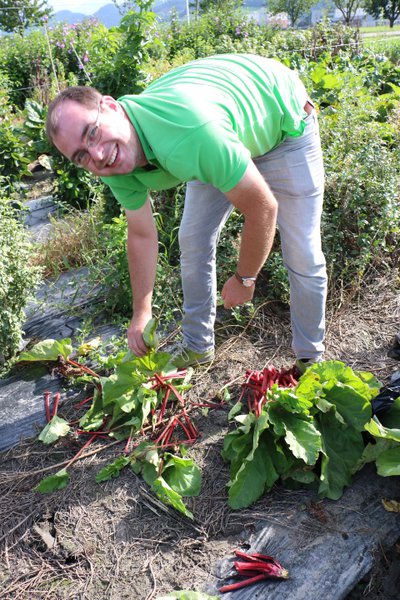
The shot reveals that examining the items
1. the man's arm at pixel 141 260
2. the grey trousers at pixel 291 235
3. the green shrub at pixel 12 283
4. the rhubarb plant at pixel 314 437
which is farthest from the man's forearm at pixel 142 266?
the green shrub at pixel 12 283

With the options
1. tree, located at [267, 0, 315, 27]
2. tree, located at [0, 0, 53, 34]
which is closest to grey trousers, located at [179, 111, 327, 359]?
tree, located at [0, 0, 53, 34]

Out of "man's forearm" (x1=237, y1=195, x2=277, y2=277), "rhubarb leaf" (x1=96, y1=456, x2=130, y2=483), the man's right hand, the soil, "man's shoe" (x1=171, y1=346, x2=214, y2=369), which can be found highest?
"man's forearm" (x1=237, y1=195, x2=277, y2=277)

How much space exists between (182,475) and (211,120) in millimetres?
1414

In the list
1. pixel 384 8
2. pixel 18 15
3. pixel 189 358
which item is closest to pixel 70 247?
pixel 189 358

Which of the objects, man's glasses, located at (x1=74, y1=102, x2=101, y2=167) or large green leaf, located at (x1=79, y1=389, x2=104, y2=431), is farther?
large green leaf, located at (x1=79, y1=389, x2=104, y2=431)

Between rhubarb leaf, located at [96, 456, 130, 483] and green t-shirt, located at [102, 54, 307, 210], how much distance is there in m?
1.08

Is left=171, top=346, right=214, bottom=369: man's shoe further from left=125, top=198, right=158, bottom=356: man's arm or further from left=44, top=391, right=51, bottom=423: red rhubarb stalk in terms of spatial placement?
left=44, top=391, right=51, bottom=423: red rhubarb stalk

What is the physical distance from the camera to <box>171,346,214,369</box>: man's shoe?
2.95 m

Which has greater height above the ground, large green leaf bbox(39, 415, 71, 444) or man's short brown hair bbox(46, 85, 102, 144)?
man's short brown hair bbox(46, 85, 102, 144)

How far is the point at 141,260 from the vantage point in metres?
2.32

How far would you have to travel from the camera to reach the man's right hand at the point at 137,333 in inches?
94.2

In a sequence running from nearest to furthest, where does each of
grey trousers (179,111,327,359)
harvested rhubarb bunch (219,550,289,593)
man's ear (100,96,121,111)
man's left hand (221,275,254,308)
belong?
man's ear (100,96,121,111), harvested rhubarb bunch (219,550,289,593), man's left hand (221,275,254,308), grey trousers (179,111,327,359)

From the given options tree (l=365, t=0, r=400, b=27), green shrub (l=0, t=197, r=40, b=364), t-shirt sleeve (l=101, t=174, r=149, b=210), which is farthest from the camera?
tree (l=365, t=0, r=400, b=27)

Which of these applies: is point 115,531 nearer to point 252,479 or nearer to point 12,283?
point 252,479
